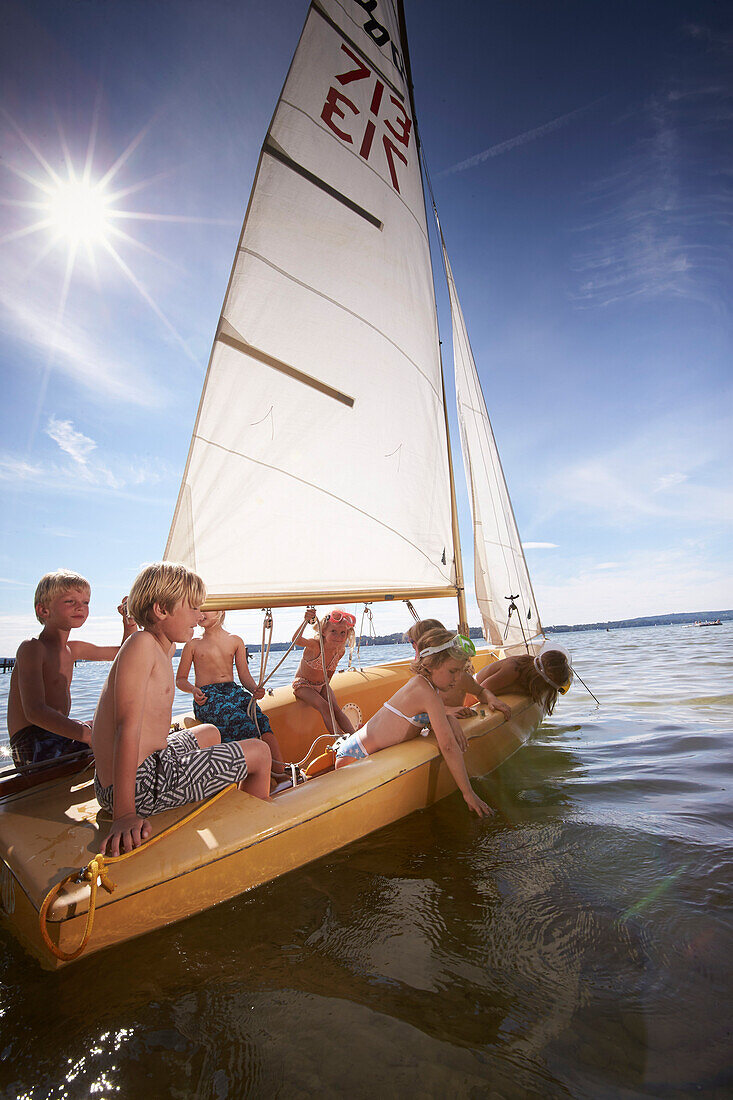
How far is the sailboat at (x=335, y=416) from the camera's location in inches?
126

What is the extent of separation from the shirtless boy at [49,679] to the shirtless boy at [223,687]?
2.53ft

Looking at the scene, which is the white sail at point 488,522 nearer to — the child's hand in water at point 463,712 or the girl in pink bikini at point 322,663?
the girl in pink bikini at point 322,663

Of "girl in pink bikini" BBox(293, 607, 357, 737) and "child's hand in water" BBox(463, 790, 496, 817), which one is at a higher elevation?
"girl in pink bikini" BBox(293, 607, 357, 737)

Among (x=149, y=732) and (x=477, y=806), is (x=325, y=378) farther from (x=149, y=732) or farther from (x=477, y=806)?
(x=477, y=806)

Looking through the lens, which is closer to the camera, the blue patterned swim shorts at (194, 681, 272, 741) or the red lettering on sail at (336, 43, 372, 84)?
the blue patterned swim shorts at (194, 681, 272, 741)

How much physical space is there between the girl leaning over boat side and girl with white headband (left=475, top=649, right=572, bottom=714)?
165 cm

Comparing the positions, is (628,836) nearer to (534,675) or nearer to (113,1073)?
(534,675)

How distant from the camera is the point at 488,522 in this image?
653cm

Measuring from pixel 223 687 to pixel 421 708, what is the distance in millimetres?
1441

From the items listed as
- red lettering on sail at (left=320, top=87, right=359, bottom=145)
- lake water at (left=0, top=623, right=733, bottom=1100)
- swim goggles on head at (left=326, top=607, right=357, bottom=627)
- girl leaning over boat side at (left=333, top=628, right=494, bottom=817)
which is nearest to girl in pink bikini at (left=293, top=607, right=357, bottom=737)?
swim goggles on head at (left=326, top=607, right=357, bottom=627)

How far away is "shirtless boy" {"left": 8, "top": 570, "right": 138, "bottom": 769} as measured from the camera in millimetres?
2467

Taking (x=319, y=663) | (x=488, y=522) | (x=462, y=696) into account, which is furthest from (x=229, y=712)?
(x=488, y=522)

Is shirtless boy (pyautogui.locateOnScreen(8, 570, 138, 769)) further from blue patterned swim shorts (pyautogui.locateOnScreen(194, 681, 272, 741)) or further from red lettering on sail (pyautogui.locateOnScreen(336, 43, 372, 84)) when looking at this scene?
red lettering on sail (pyautogui.locateOnScreen(336, 43, 372, 84))

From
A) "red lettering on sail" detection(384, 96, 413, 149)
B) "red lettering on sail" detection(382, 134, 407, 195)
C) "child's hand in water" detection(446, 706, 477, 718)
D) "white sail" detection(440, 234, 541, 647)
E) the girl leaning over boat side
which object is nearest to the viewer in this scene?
the girl leaning over boat side
